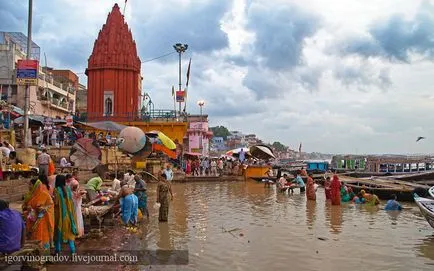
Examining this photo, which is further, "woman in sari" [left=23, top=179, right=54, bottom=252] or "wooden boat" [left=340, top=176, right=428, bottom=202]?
"wooden boat" [left=340, top=176, right=428, bottom=202]

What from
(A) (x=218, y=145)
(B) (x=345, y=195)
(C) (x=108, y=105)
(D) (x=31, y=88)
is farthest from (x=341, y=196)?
(A) (x=218, y=145)

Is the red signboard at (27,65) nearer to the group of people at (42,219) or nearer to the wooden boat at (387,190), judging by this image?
the group of people at (42,219)

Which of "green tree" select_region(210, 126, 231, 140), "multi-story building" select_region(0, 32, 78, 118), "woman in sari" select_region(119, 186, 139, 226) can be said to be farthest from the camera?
"green tree" select_region(210, 126, 231, 140)

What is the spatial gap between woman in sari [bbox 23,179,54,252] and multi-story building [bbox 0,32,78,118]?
2348 cm

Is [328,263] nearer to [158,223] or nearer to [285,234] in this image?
[285,234]

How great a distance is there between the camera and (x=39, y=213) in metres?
6.21

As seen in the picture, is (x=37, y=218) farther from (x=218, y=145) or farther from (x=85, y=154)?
(x=218, y=145)

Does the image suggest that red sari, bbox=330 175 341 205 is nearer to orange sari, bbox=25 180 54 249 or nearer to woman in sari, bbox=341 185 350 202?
woman in sari, bbox=341 185 350 202

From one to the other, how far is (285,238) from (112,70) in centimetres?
2761

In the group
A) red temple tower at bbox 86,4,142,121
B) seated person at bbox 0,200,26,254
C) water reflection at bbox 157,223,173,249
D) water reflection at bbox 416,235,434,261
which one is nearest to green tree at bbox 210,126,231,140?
red temple tower at bbox 86,4,142,121

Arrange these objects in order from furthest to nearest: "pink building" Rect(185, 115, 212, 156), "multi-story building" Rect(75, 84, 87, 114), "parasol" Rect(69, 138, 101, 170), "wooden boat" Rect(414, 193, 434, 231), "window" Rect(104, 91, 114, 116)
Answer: "multi-story building" Rect(75, 84, 87, 114) < "pink building" Rect(185, 115, 212, 156) < "window" Rect(104, 91, 114, 116) < "parasol" Rect(69, 138, 101, 170) < "wooden boat" Rect(414, 193, 434, 231)

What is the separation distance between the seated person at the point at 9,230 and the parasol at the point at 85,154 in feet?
37.9

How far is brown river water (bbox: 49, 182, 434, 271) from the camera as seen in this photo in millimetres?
7785

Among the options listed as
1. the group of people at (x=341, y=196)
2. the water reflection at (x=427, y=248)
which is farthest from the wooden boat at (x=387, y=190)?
the water reflection at (x=427, y=248)
